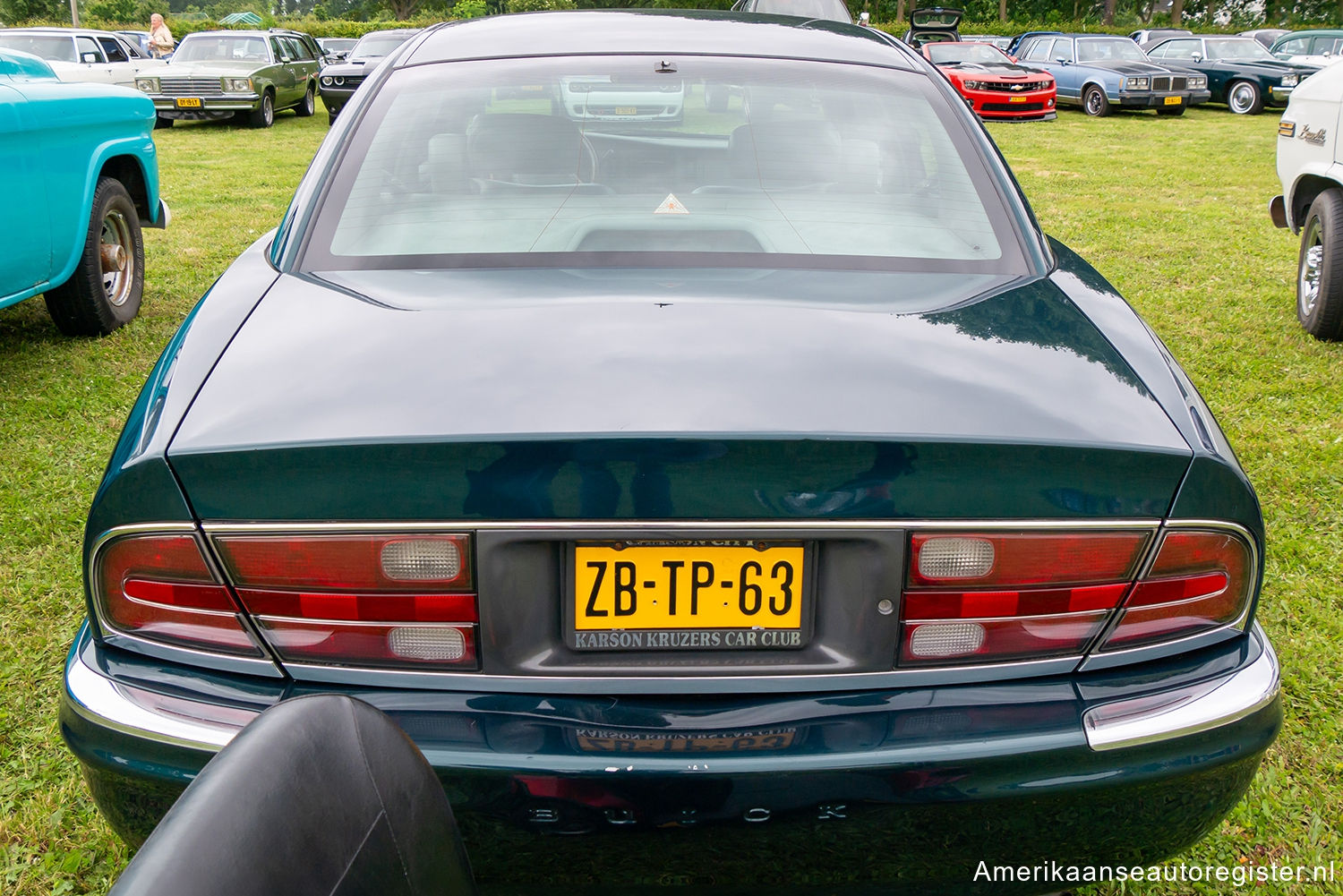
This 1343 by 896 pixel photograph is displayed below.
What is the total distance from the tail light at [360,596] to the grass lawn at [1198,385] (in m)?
1.01

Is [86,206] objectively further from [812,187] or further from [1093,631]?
[1093,631]

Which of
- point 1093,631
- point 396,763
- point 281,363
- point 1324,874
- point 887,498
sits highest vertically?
point 281,363

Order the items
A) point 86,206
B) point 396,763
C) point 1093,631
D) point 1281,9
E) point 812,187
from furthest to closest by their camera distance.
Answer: point 1281,9 < point 86,206 < point 812,187 < point 1093,631 < point 396,763

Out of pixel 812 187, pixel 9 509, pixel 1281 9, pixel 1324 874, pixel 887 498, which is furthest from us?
pixel 1281 9

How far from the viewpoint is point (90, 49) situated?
1606 cm

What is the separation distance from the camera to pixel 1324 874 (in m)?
2.08

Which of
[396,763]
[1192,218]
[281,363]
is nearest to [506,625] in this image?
[396,763]

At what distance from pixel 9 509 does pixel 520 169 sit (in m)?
2.40

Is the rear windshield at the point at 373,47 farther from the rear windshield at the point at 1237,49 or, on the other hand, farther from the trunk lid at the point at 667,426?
the trunk lid at the point at 667,426

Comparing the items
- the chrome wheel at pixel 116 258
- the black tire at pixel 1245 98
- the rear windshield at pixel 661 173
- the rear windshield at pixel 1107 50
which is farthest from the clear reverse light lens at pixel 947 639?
the black tire at pixel 1245 98

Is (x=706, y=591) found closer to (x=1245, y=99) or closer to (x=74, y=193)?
(x=74, y=193)

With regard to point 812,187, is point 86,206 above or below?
below

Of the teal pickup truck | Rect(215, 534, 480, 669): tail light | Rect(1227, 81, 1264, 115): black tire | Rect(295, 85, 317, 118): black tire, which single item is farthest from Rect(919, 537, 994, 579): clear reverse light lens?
Rect(1227, 81, 1264, 115): black tire

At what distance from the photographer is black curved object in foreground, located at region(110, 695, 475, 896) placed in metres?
0.79
